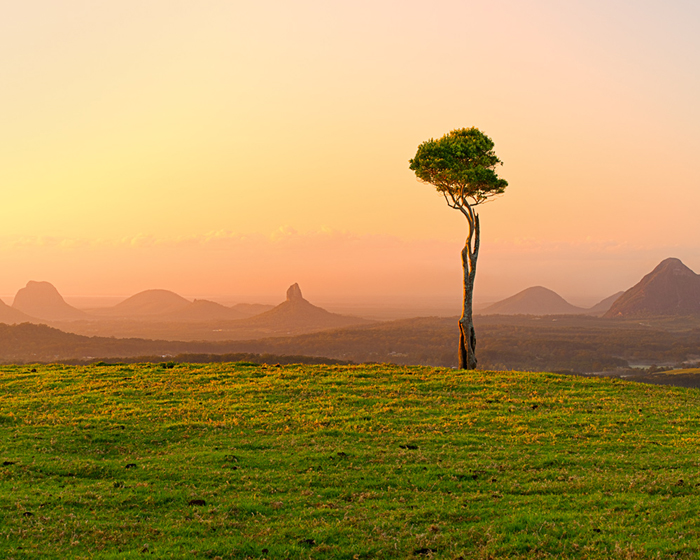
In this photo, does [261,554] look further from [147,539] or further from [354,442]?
[354,442]

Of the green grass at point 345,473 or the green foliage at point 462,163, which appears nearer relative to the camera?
the green grass at point 345,473

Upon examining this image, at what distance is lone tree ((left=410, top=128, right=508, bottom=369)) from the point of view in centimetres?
4094

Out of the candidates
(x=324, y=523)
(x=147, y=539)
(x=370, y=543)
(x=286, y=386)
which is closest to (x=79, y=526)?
(x=147, y=539)

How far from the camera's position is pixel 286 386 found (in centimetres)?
2823

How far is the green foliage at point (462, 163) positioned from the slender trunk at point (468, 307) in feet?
9.50

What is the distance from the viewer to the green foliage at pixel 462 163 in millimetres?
41156

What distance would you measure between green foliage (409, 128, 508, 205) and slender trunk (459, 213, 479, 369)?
114 inches

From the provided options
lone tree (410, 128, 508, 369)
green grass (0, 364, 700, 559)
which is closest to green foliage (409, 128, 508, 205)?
lone tree (410, 128, 508, 369)

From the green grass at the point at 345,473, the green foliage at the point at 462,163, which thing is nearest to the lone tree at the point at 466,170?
the green foliage at the point at 462,163

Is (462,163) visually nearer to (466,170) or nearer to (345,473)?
(466,170)

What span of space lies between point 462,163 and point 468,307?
41.6ft

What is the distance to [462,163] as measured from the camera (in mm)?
42000

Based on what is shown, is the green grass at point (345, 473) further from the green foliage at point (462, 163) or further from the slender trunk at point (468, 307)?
the green foliage at point (462, 163)

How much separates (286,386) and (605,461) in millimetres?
17421
